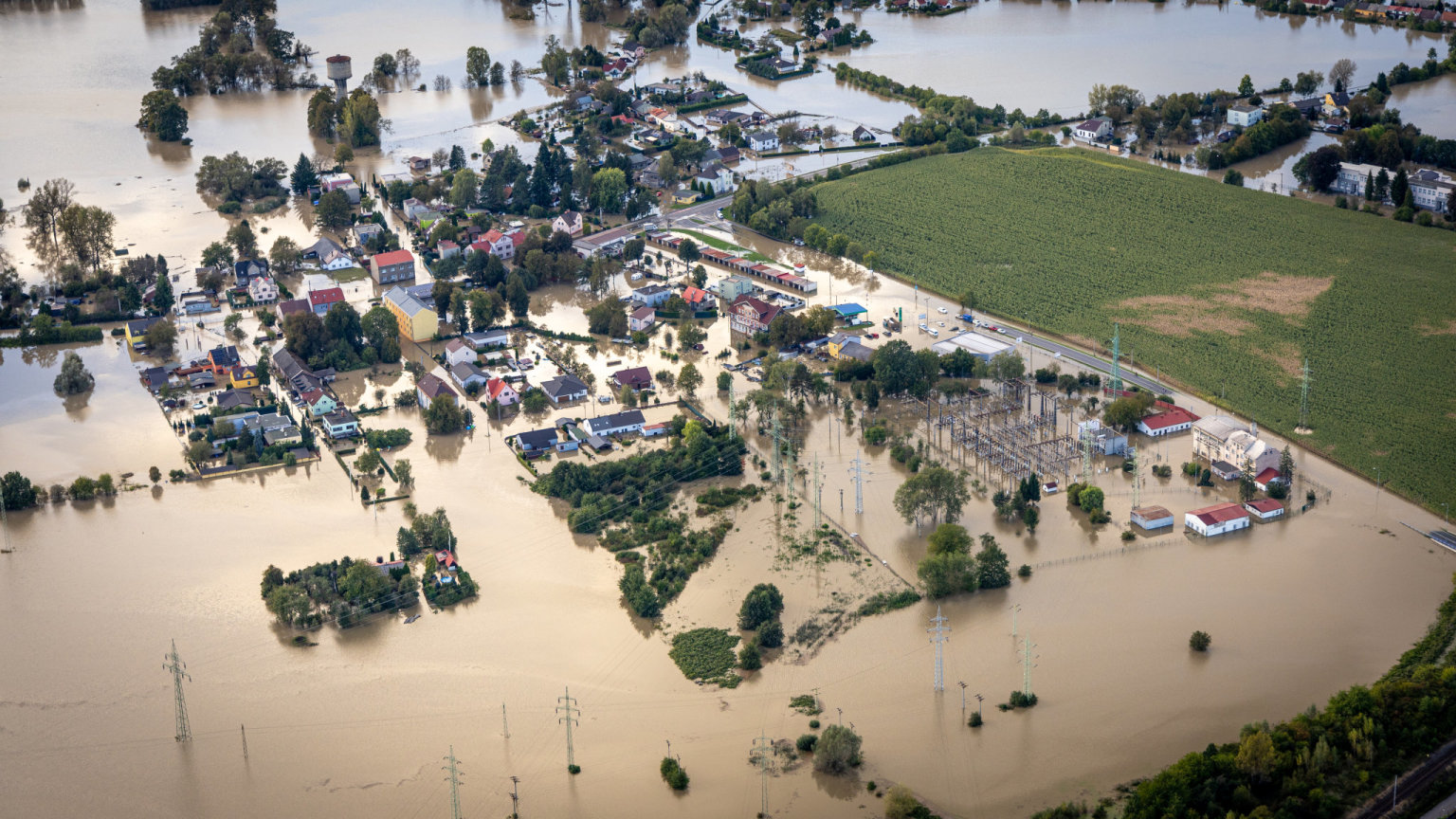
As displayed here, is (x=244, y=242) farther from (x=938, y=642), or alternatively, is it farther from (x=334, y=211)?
(x=938, y=642)

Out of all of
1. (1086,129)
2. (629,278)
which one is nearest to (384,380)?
(629,278)

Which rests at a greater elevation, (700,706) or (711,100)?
(711,100)

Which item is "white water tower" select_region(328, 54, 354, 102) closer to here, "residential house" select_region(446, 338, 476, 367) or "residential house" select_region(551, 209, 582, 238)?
"residential house" select_region(551, 209, 582, 238)

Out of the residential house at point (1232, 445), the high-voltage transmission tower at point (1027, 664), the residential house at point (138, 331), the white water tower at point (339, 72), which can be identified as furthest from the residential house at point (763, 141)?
the high-voltage transmission tower at point (1027, 664)

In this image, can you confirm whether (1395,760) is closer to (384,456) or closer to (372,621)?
(372,621)

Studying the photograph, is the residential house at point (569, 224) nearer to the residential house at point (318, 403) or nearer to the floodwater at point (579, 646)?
the floodwater at point (579, 646)

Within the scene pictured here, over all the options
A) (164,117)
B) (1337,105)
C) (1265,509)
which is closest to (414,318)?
(1265,509)
